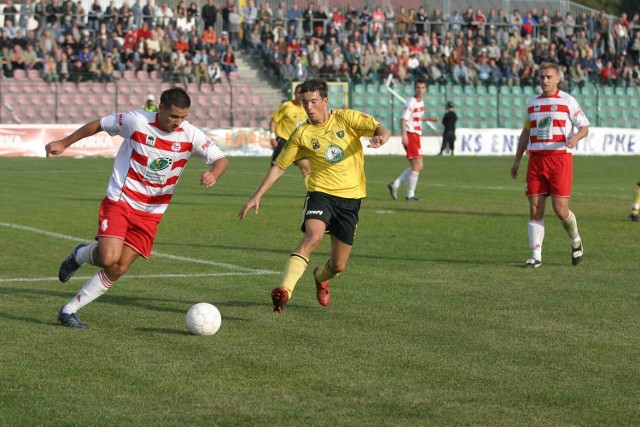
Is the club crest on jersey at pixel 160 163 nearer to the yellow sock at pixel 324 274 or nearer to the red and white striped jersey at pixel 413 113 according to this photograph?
the yellow sock at pixel 324 274

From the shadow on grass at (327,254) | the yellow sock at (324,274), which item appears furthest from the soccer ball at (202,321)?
the shadow on grass at (327,254)

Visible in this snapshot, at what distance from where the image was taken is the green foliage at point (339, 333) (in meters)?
6.10

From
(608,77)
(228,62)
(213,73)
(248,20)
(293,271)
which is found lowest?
(608,77)

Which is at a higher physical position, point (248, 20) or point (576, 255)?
point (248, 20)

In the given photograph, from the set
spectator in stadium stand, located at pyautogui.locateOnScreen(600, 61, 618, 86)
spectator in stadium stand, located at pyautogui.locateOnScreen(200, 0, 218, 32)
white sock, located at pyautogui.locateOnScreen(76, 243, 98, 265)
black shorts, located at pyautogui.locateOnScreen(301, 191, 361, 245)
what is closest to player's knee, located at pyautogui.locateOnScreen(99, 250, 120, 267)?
white sock, located at pyautogui.locateOnScreen(76, 243, 98, 265)

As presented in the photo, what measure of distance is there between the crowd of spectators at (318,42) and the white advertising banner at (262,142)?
2.83 meters

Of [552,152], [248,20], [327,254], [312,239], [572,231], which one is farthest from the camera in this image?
[248,20]

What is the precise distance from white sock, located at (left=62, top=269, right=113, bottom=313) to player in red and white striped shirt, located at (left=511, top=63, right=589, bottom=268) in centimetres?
546

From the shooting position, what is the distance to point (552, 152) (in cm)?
1276

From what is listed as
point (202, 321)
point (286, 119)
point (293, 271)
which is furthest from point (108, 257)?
point (286, 119)

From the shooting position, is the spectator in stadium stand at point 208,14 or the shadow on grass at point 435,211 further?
the spectator in stadium stand at point 208,14

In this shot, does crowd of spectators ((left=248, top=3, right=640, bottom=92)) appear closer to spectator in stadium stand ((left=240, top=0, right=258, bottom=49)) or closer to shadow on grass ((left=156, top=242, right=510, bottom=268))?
spectator in stadium stand ((left=240, top=0, right=258, bottom=49))

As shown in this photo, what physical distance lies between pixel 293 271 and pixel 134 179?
1443 millimetres

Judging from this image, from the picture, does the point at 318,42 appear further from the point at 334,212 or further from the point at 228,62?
the point at 334,212
